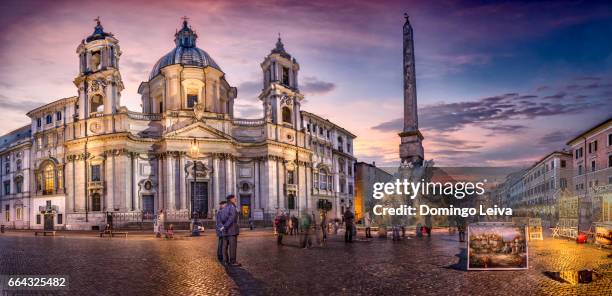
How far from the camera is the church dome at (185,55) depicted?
56.4 metres

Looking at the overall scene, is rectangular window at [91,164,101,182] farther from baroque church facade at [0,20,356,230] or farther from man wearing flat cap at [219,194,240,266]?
man wearing flat cap at [219,194,240,266]

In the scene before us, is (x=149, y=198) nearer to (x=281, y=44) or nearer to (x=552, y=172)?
(x=281, y=44)

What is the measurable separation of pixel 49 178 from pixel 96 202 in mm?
9215

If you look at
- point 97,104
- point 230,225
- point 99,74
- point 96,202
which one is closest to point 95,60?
point 99,74

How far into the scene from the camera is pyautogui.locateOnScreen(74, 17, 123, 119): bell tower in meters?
50.1

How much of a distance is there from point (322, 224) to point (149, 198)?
30532mm

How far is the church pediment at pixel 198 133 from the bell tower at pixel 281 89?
21.0 ft

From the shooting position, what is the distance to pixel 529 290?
9.98 metres

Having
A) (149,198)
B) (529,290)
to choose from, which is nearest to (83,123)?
(149,198)

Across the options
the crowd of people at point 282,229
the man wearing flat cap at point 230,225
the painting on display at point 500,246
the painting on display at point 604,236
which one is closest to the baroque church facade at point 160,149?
the crowd of people at point 282,229

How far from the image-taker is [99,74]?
50.1 meters

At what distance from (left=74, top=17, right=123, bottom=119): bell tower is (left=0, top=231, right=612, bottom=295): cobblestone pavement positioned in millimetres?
35014

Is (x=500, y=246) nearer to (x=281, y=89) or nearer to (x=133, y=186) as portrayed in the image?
(x=133, y=186)

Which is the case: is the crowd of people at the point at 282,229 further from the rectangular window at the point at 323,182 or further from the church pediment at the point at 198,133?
the rectangular window at the point at 323,182
